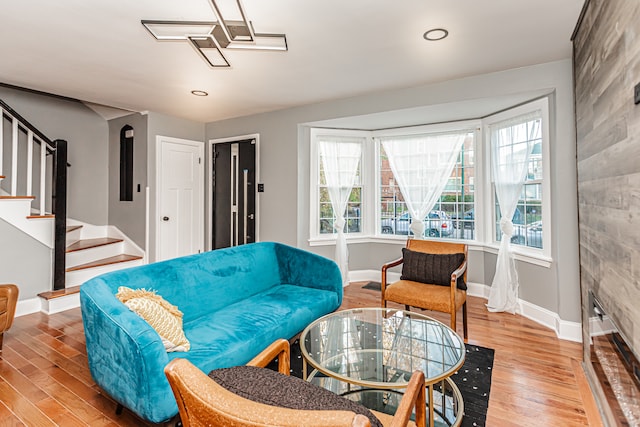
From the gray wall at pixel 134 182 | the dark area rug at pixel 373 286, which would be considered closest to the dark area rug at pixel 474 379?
the dark area rug at pixel 373 286

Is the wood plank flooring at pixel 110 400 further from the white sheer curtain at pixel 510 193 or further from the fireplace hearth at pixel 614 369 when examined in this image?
the white sheer curtain at pixel 510 193

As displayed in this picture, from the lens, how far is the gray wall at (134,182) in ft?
15.5

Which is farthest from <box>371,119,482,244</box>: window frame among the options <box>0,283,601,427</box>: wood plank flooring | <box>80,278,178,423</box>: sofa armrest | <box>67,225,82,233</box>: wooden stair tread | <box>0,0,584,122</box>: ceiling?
<box>67,225,82,233</box>: wooden stair tread

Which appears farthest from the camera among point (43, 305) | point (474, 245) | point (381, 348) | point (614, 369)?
point (474, 245)

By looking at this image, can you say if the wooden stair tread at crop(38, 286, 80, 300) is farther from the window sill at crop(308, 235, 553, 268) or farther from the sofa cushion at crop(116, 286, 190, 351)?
the window sill at crop(308, 235, 553, 268)

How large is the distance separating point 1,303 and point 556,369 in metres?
4.26

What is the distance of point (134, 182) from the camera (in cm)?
484

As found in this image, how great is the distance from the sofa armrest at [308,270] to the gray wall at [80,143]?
3473mm

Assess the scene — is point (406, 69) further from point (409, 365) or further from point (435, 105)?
point (409, 365)

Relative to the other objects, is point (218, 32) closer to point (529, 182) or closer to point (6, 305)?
point (6, 305)

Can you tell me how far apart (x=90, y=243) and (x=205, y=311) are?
3.18m

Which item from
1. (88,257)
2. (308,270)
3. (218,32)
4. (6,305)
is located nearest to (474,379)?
(308,270)

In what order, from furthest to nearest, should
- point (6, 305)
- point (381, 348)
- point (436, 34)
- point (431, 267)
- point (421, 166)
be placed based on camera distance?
point (421, 166) < point (431, 267) < point (6, 305) < point (436, 34) < point (381, 348)

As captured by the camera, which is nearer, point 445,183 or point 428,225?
point 445,183
